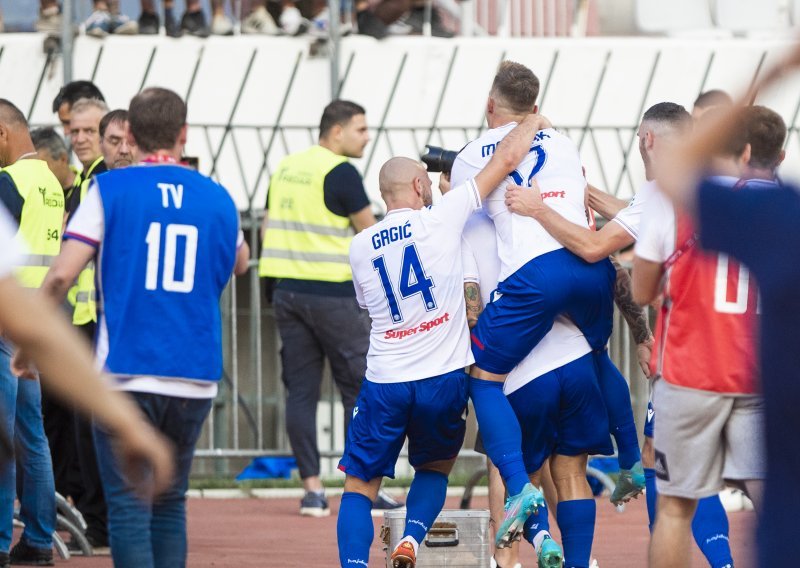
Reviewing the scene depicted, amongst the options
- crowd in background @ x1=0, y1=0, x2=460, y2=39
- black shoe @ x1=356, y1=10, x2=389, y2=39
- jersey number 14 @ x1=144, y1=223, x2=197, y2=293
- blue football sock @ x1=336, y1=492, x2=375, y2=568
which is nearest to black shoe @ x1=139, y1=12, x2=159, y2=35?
crowd in background @ x1=0, y1=0, x2=460, y2=39

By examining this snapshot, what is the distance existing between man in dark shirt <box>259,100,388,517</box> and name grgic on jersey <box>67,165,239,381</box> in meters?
4.25

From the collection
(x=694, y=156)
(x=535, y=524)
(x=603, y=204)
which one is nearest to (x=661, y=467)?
(x=535, y=524)

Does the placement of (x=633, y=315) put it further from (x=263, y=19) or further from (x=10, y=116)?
(x=263, y=19)

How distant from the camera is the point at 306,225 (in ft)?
32.4

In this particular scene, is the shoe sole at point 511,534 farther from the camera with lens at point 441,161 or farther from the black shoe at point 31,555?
the black shoe at point 31,555

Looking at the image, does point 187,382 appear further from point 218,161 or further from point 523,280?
point 218,161

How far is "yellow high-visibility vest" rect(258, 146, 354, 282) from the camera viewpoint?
9820 millimetres

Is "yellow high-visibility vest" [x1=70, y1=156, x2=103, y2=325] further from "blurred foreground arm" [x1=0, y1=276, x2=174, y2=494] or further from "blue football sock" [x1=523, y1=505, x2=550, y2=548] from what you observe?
"blurred foreground arm" [x1=0, y1=276, x2=174, y2=494]

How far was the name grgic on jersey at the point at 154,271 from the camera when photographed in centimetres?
541

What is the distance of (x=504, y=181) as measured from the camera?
691cm

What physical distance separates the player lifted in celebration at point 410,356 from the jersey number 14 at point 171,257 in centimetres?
129

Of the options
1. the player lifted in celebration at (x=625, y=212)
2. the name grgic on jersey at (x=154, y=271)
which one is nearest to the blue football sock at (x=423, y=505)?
the player lifted in celebration at (x=625, y=212)

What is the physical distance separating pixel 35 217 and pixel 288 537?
102 inches

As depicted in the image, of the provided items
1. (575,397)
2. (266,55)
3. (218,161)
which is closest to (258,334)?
(218,161)
